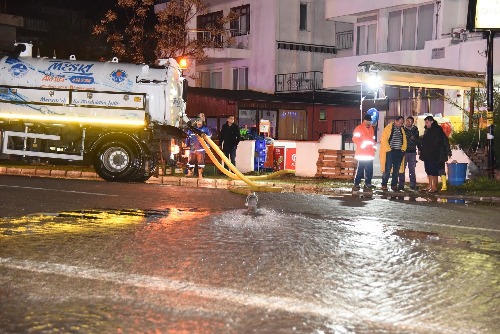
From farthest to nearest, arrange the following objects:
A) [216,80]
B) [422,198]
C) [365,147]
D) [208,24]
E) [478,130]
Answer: [216,80] → [208,24] → [478,130] → [365,147] → [422,198]

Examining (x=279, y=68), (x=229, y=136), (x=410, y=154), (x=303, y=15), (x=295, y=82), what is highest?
(x=303, y=15)

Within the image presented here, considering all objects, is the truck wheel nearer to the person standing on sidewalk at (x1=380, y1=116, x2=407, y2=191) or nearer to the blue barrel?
the person standing on sidewalk at (x1=380, y1=116, x2=407, y2=191)

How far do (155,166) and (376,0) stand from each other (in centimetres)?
1634

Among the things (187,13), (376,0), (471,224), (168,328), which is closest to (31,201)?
(471,224)

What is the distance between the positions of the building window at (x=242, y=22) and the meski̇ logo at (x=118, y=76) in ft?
73.9

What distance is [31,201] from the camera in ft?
45.2

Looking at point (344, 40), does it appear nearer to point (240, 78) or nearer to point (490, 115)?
point (240, 78)

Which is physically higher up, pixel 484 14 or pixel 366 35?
pixel 366 35

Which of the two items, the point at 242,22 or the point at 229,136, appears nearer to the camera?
the point at 229,136

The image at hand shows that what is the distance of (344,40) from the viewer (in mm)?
43094

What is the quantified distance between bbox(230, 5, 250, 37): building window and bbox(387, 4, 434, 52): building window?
11055 mm

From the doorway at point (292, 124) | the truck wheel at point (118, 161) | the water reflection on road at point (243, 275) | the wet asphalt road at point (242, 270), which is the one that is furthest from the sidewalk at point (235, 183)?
the doorway at point (292, 124)

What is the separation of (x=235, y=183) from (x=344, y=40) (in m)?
23.6

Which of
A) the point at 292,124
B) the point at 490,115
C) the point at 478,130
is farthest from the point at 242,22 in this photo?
the point at 490,115
